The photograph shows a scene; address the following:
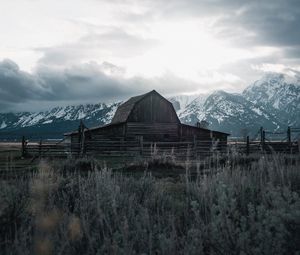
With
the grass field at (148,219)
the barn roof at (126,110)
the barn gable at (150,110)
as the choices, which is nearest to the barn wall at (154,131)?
the barn gable at (150,110)

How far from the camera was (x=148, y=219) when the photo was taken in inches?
176

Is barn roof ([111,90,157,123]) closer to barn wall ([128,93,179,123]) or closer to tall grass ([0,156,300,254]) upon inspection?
barn wall ([128,93,179,123])

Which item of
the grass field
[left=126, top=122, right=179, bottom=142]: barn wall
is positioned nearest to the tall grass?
the grass field

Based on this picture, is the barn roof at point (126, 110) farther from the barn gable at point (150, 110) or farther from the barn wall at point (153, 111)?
the barn wall at point (153, 111)

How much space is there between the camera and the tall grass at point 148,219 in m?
3.76

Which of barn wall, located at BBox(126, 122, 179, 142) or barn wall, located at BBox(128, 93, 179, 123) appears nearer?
barn wall, located at BBox(126, 122, 179, 142)

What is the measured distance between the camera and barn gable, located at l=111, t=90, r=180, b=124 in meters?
39.0

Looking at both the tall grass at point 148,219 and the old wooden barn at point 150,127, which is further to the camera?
the old wooden barn at point 150,127

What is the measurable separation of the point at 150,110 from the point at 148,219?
35.4 metres

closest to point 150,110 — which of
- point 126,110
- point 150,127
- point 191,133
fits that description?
point 150,127

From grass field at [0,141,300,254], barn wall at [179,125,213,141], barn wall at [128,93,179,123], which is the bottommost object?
grass field at [0,141,300,254]

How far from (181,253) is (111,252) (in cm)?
67

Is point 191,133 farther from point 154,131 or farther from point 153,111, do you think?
point 153,111

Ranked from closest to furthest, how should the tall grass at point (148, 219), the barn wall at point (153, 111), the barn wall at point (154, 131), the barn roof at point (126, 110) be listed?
the tall grass at point (148, 219)
the barn wall at point (154, 131)
the barn roof at point (126, 110)
the barn wall at point (153, 111)
